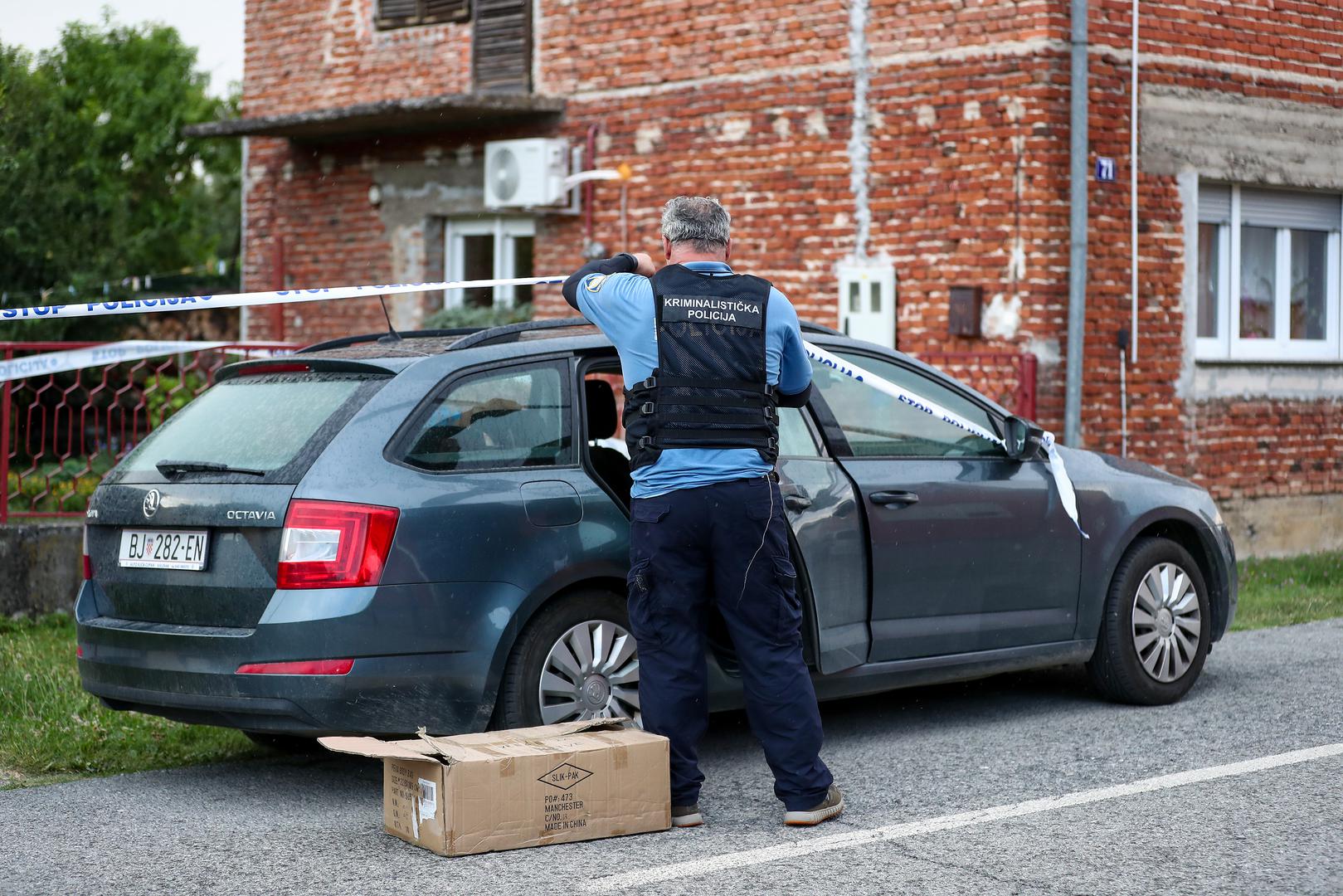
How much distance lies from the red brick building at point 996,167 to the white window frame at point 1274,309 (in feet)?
0.08

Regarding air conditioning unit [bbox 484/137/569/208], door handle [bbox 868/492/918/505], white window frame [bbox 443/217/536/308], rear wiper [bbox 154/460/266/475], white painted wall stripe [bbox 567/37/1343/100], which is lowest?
door handle [bbox 868/492/918/505]

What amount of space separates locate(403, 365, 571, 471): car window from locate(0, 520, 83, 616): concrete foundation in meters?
4.35

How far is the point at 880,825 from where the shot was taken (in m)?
5.25

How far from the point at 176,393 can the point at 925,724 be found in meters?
6.26

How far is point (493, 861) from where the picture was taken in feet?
16.0

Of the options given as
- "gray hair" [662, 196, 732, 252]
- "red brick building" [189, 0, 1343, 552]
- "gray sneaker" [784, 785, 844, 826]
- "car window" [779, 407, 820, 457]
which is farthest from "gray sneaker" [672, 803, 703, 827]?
"red brick building" [189, 0, 1343, 552]

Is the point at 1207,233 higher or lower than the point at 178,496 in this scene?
higher

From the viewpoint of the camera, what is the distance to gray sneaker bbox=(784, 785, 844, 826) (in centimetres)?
524

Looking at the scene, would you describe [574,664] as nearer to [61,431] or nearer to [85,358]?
[85,358]

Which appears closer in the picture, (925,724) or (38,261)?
(925,724)

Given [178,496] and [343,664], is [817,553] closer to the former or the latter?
[343,664]

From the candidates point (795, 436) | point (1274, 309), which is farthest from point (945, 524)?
point (1274, 309)

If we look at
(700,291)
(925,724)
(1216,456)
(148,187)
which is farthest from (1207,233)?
(148,187)

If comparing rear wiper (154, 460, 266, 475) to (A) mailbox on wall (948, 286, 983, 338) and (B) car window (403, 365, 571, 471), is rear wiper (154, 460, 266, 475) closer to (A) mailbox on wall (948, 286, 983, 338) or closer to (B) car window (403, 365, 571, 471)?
(B) car window (403, 365, 571, 471)
